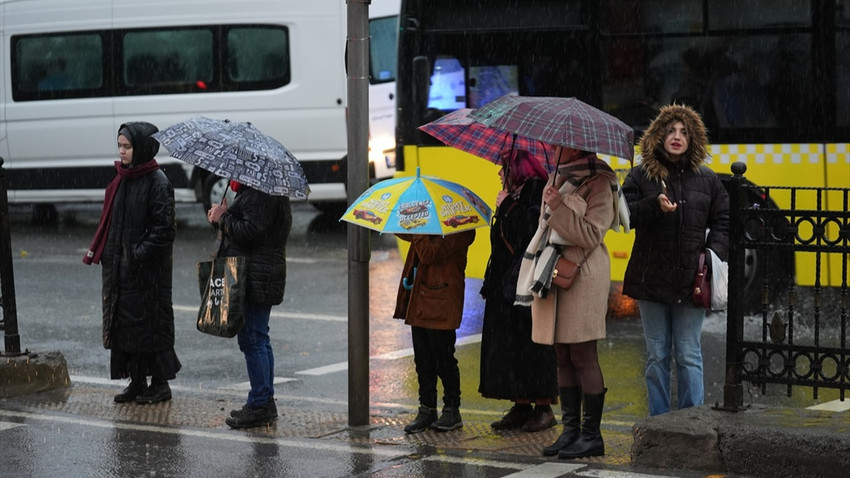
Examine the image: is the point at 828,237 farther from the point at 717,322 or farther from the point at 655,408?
the point at 717,322

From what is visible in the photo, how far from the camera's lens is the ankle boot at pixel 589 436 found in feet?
22.0

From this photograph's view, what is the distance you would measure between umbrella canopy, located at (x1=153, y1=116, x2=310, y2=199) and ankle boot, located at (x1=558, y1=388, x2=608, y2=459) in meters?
2.02

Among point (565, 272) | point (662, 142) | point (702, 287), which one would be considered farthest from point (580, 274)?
point (662, 142)

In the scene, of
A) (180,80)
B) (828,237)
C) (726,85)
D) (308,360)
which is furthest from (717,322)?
(180,80)

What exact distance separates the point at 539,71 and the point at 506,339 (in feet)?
17.4

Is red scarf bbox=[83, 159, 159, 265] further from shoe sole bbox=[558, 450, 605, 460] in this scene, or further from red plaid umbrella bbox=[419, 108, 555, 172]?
shoe sole bbox=[558, 450, 605, 460]

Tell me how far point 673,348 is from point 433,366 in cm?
134

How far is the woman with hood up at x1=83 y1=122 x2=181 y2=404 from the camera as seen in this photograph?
27.4 ft

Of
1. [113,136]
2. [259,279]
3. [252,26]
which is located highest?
[252,26]

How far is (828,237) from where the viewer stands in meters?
6.46

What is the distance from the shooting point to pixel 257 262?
7.74 meters

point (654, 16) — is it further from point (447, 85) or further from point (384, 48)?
point (384, 48)

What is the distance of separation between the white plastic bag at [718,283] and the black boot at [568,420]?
0.84 m

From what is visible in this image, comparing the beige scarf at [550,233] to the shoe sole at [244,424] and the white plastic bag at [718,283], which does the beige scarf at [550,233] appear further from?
the shoe sole at [244,424]
